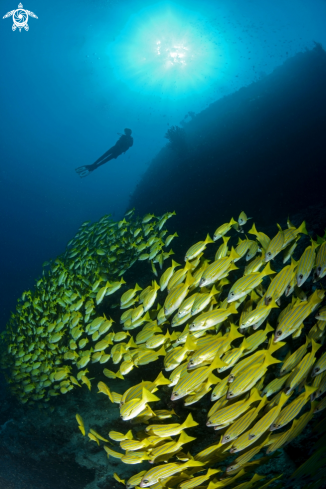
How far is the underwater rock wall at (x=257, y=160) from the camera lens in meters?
10.3

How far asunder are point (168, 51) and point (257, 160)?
53675 mm

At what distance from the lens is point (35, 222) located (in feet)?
316

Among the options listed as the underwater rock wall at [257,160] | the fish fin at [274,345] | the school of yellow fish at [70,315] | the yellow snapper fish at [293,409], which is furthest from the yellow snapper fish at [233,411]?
the underwater rock wall at [257,160]

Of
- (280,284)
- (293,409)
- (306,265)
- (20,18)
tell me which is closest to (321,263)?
(306,265)

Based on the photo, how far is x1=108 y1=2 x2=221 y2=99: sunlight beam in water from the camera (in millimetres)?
45125

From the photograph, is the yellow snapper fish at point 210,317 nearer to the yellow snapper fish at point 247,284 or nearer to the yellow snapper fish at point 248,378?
the yellow snapper fish at point 247,284

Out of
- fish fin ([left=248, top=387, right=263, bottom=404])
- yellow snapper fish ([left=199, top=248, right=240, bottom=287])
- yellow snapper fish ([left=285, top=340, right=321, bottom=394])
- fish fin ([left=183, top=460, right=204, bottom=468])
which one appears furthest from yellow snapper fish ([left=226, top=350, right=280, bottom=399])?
yellow snapper fish ([left=199, top=248, right=240, bottom=287])

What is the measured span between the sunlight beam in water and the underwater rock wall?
132 feet

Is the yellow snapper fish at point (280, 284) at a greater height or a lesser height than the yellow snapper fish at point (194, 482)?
greater

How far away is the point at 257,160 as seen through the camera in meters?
12.6

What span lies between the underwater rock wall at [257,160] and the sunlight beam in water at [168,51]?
40142 millimetres

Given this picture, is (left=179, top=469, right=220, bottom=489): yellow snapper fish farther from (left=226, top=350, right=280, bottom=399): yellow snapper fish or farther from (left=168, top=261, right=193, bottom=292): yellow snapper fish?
(left=168, top=261, right=193, bottom=292): yellow snapper fish

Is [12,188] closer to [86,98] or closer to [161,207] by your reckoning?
[86,98]

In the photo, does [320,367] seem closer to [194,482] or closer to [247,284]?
[247,284]
